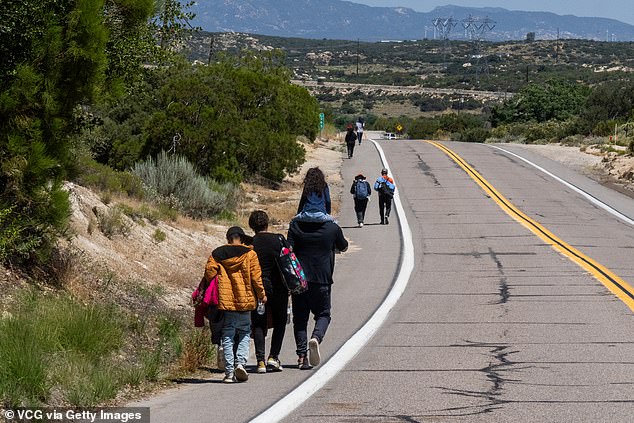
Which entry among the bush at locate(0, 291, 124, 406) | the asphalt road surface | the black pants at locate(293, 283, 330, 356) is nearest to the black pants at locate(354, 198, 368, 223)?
the asphalt road surface

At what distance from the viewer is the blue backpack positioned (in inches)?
1065

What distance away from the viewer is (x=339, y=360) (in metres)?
11.4

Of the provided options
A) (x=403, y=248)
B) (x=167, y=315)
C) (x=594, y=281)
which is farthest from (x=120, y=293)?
(x=403, y=248)

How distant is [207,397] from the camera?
31.7 ft

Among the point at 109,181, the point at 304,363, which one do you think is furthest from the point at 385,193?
the point at 304,363

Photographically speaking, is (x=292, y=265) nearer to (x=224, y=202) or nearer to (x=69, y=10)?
(x=69, y=10)

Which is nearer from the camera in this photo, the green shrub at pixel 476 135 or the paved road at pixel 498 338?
the paved road at pixel 498 338

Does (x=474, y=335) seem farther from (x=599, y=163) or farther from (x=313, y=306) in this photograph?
(x=599, y=163)

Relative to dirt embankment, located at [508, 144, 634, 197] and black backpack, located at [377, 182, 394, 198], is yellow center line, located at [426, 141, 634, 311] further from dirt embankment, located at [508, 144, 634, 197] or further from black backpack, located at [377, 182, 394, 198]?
dirt embankment, located at [508, 144, 634, 197]

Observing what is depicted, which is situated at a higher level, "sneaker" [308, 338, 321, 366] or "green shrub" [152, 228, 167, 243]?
"sneaker" [308, 338, 321, 366]

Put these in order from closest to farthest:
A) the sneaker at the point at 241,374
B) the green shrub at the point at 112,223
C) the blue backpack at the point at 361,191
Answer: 1. the sneaker at the point at 241,374
2. the green shrub at the point at 112,223
3. the blue backpack at the point at 361,191

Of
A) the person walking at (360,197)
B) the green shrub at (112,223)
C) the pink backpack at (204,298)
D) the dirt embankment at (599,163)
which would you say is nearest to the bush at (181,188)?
the person walking at (360,197)

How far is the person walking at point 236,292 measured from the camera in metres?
10.5

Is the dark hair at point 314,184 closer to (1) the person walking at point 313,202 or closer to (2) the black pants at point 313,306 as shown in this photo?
(1) the person walking at point 313,202
